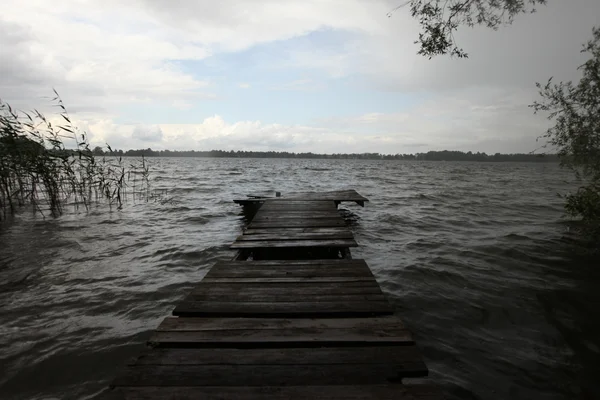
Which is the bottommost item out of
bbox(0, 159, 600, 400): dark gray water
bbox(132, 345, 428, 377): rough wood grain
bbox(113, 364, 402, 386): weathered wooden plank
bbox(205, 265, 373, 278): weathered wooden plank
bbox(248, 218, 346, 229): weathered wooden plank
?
bbox(0, 159, 600, 400): dark gray water

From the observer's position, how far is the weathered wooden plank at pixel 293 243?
5902 mm

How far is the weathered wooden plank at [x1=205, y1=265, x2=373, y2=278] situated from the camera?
4359 mm

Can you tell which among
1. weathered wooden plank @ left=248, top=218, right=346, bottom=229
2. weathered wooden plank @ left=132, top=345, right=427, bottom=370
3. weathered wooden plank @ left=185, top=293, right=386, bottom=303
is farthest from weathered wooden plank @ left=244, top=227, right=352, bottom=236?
weathered wooden plank @ left=132, top=345, right=427, bottom=370

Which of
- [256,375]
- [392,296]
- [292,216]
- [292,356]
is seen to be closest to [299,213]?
[292,216]

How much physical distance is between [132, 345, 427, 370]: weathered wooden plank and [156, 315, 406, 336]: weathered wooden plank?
29 centimetres

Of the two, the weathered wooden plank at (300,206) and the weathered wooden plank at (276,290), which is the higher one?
the weathered wooden plank at (276,290)

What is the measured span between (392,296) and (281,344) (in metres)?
3.49

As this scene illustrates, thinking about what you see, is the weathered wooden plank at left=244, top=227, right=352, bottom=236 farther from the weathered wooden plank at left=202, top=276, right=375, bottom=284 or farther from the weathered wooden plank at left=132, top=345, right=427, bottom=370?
the weathered wooden plank at left=132, top=345, right=427, bottom=370

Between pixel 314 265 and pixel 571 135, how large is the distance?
940 centimetres

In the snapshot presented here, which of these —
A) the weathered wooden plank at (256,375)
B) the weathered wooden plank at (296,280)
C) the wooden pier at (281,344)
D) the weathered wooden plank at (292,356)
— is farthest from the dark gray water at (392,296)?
the weathered wooden plank at (256,375)

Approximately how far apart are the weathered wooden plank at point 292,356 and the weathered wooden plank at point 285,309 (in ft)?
2.03

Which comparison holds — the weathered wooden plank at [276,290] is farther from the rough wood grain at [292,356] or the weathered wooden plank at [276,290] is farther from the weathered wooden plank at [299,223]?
the weathered wooden plank at [299,223]

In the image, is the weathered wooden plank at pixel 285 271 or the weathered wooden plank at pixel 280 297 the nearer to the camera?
the weathered wooden plank at pixel 280 297

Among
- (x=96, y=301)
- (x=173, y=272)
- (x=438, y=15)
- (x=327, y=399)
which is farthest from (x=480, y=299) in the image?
(x=96, y=301)
